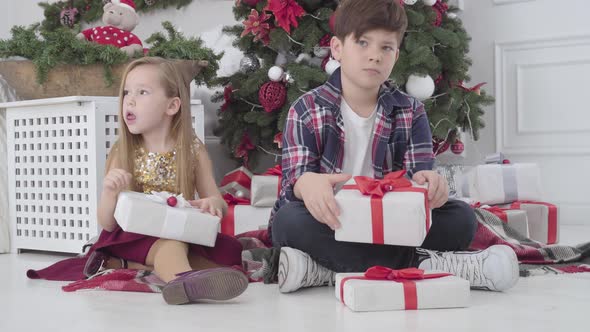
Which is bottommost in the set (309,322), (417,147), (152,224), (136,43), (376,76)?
(309,322)

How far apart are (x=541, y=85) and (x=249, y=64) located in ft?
3.86

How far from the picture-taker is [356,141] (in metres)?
1.48

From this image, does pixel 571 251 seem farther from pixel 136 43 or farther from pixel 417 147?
pixel 136 43

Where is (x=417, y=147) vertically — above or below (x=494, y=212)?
above

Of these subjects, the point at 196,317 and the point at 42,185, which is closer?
the point at 196,317

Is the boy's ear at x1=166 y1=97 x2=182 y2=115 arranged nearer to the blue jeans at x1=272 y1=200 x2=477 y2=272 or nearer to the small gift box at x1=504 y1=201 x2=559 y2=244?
the blue jeans at x1=272 y1=200 x2=477 y2=272

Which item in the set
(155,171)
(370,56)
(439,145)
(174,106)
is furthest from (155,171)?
(439,145)

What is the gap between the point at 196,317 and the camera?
3.71 feet

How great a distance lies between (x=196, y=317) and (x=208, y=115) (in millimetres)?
1648

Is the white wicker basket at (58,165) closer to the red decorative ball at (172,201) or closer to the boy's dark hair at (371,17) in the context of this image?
the red decorative ball at (172,201)

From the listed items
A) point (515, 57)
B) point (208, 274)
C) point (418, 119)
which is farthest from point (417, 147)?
point (515, 57)

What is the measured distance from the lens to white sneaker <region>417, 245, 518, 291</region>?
129 centimetres

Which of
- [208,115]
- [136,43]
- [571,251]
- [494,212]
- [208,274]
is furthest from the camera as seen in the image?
[208,115]

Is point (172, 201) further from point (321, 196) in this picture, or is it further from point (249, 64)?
point (249, 64)
